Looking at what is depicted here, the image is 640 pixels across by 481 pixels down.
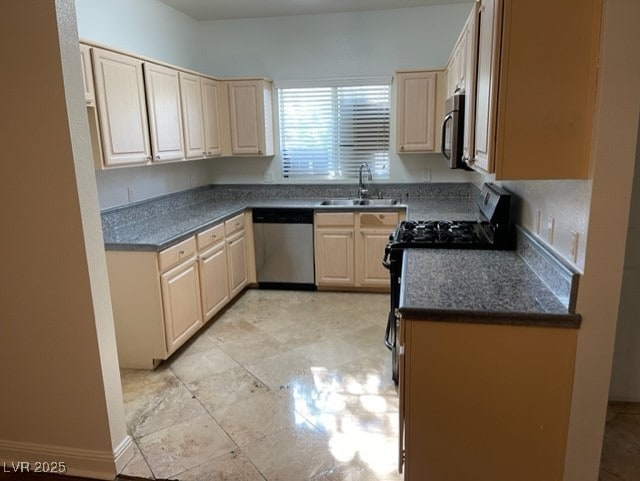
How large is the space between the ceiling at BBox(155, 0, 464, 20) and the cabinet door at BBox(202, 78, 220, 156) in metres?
0.68

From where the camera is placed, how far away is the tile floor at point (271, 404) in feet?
7.20

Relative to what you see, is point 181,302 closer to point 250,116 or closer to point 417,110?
point 250,116

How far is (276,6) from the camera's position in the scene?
4336 mm

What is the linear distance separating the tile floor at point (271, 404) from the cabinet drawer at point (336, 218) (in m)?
0.91

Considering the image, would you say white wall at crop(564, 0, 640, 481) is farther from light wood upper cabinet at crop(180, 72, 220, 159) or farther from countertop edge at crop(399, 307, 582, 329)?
light wood upper cabinet at crop(180, 72, 220, 159)

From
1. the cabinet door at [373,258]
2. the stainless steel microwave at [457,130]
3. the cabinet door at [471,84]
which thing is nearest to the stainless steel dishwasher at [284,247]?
the cabinet door at [373,258]

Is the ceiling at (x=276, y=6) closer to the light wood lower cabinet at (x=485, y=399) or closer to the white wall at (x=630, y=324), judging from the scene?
the white wall at (x=630, y=324)

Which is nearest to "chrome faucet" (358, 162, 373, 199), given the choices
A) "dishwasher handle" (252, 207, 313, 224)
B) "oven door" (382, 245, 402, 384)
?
"dishwasher handle" (252, 207, 313, 224)

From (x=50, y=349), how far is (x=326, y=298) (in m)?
2.70

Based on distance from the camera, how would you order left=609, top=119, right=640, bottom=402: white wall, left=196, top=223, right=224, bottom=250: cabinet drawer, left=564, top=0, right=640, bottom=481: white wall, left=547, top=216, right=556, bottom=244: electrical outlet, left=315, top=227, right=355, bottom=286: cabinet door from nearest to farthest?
left=564, top=0, right=640, bottom=481: white wall, left=547, top=216, right=556, bottom=244: electrical outlet, left=609, top=119, right=640, bottom=402: white wall, left=196, top=223, right=224, bottom=250: cabinet drawer, left=315, top=227, right=355, bottom=286: cabinet door

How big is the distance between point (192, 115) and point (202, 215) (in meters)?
0.90

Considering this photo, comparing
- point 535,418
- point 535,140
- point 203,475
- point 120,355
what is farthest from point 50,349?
point 535,140

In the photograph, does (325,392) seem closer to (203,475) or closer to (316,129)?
(203,475)

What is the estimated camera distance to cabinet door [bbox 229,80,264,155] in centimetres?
466
